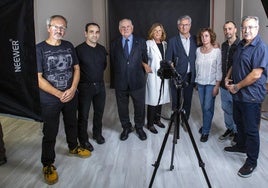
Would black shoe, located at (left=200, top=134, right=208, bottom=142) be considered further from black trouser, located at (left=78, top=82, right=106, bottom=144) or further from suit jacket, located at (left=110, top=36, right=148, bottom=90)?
black trouser, located at (left=78, top=82, right=106, bottom=144)

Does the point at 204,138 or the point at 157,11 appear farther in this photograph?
the point at 157,11

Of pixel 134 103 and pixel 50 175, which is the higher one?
pixel 134 103

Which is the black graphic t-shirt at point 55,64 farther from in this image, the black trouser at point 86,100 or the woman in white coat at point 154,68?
the woman in white coat at point 154,68

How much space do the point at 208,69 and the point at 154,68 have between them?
61cm

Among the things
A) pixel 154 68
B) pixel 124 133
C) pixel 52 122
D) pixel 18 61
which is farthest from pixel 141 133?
pixel 18 61

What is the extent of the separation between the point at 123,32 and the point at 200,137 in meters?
1.40

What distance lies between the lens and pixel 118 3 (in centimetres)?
561

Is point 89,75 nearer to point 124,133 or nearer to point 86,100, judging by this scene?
point 86,100

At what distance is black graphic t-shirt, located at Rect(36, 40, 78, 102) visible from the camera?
2.24m

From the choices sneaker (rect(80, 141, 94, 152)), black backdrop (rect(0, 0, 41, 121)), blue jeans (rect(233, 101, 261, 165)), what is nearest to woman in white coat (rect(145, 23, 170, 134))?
sneaker (rect(80, 141, 94, 152))

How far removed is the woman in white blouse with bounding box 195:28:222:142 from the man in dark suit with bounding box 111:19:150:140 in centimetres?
56

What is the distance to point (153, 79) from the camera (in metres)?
3.33

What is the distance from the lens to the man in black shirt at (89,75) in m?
2.72

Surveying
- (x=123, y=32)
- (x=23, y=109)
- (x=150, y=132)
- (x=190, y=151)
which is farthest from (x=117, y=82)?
(x=23, y=109)
